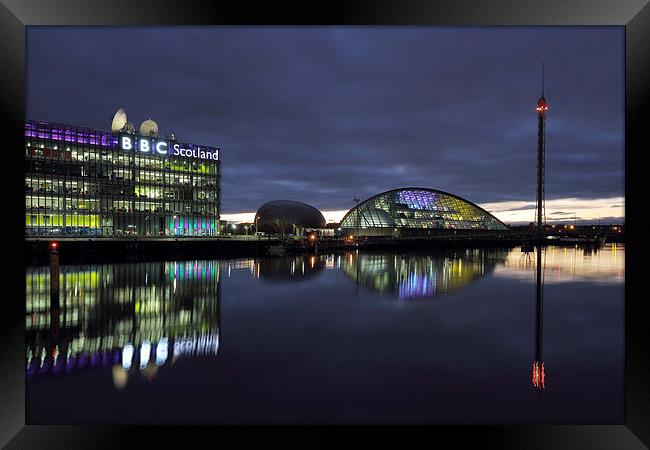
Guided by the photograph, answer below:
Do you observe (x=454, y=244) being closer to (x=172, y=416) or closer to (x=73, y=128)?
(x=73, y=128)

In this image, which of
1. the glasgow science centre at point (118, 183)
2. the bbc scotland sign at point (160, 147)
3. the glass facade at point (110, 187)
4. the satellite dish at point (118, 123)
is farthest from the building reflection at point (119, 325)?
the satellite dish at point (118, 123)

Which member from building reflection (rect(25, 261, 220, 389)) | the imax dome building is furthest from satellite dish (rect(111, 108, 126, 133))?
building reflection (rect(25, 261, 220, 389))

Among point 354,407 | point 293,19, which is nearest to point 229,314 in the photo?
point 354,407

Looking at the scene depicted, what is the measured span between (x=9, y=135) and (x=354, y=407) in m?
7.69

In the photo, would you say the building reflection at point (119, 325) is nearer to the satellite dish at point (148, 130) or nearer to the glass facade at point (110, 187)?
the glass facade at point (110, 187)

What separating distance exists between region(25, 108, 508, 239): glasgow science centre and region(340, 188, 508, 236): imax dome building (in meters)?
5.29

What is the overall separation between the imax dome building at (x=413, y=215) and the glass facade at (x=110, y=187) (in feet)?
132

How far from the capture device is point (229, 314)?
1698 centimetres

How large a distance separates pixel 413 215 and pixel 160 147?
2858 inches

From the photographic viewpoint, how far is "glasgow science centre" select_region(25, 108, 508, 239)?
239ft

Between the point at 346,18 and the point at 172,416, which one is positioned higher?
the point at 346,18

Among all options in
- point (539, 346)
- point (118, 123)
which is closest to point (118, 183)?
point (118, 123)

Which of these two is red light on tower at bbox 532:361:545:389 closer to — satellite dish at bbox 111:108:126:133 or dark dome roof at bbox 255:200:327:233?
satellite dish at bbox 111:108:126:133

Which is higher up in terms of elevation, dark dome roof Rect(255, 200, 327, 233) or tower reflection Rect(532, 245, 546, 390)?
dark dome roof Rect(255, 200, 327, 233)
